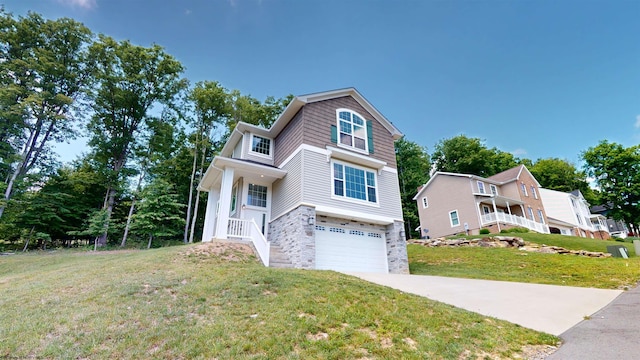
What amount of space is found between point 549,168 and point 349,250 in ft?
144

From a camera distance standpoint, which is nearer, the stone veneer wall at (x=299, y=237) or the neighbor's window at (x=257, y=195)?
the stone veneer wall at (x=299, y=237)

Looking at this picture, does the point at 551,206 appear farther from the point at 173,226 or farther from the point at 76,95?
the point at 76,95

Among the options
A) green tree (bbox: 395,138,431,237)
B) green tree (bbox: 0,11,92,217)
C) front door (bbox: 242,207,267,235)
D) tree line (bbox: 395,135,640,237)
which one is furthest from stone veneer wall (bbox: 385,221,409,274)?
green tree (bbox: 0,11,92,217)

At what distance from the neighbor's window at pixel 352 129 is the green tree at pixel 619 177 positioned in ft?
115

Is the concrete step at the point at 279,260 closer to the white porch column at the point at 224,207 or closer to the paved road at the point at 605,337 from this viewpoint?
the white porch column at the point at 224,207

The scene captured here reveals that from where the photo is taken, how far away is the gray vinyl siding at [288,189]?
34.6 feet

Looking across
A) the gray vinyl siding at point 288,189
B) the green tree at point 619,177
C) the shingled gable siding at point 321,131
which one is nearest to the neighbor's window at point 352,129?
the shingled gable siding at point 321,131

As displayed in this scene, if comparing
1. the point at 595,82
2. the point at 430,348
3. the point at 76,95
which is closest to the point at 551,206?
the point at 595,82

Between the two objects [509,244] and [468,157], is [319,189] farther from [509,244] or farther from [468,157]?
[468,157]

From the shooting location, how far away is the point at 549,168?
40.7 meters

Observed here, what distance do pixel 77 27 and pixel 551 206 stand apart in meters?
46.3

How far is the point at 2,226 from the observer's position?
1662cm

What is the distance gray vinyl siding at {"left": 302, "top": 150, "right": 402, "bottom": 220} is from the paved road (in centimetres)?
705

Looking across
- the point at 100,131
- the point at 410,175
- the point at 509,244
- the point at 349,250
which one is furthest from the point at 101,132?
the point at 410,175
